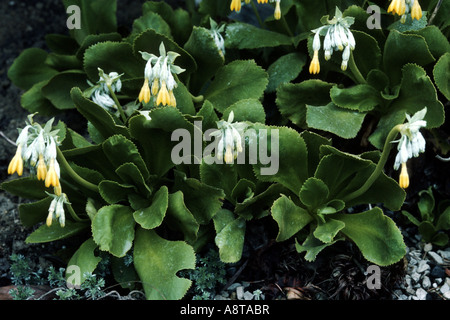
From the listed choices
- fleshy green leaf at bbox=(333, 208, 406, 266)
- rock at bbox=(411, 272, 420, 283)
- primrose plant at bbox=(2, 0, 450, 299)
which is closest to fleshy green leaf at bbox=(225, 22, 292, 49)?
primrose plant at bbox=(2, 0, 450, 299)

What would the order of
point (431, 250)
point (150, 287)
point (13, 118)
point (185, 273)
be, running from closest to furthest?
1. point (150, 287)
2. point (185, 273)
3. point (431, 250)
4. point (13, 118)

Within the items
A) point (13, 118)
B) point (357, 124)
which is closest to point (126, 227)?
point (357, 124)

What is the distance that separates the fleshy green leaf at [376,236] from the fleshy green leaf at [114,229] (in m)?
1.07

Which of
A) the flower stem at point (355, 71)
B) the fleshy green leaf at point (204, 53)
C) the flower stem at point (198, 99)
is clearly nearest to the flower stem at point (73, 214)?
the flower stem at point (198, 99)

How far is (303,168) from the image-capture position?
3.05 meters

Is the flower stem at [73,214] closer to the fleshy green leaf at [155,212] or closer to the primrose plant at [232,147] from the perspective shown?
the primrose plant at [232,147]

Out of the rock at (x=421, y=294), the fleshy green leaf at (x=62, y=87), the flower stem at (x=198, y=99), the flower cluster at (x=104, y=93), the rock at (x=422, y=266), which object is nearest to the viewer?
the rock at (x=421, y=294)

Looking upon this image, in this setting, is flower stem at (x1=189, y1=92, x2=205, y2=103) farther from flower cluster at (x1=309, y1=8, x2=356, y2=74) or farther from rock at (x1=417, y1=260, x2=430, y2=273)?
rock at (x1=417, y1=260, x2=430, y2=273)

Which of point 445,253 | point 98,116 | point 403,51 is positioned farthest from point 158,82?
point 445,253

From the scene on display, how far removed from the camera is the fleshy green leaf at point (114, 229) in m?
2.88

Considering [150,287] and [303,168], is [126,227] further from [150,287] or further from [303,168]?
[303,168]

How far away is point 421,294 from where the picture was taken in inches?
123

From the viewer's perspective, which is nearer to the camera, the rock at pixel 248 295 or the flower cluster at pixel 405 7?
the flower cluster at pixel 405 7
